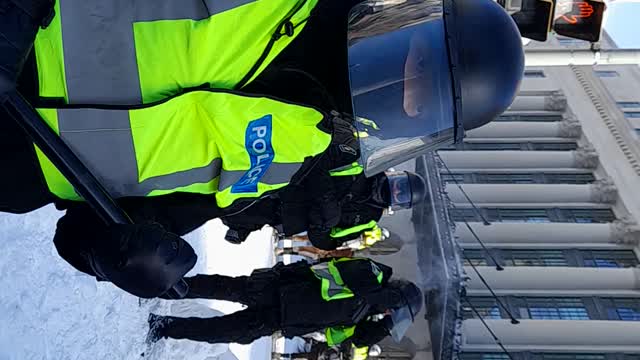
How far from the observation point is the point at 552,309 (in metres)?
13.5

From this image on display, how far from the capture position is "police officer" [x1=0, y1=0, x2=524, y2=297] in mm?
1968

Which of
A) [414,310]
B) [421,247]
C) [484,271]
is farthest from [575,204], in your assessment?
[414,310]

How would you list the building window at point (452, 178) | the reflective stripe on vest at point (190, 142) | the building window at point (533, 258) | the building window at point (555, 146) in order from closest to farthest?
the reflective stripe on vest at point (190, 142) < the building window at point (533, 258) < the building window at point (452, 178) < the building window at point (555, 146)

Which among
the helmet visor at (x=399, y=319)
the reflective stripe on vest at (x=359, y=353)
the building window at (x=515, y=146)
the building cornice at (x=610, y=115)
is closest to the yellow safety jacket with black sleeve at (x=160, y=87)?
the helmet visor at (x=399, y=319)

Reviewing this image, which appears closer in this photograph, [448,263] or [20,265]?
[20,265]

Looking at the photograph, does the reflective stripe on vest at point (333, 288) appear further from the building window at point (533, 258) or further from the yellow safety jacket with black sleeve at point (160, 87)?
the building window at point (533, 258)

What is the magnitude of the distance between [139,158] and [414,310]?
4096 millimetres

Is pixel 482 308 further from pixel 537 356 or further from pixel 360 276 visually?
pixel 360 276

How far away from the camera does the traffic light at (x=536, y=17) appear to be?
536cm

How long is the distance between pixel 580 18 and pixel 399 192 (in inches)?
87.1

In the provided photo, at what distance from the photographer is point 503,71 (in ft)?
7.91

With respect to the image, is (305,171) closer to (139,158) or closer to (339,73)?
(339,73)

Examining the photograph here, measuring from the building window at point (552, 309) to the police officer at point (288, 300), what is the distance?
8926 mm

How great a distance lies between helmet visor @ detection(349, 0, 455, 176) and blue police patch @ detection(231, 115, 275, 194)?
1.15 feet
